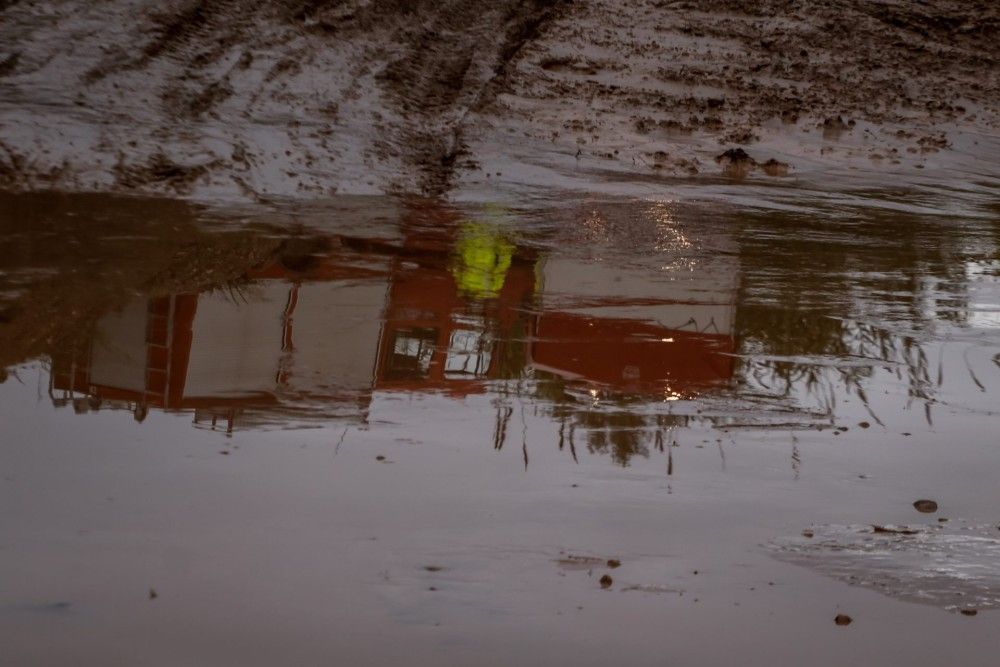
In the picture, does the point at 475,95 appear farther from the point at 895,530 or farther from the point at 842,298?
the point at 895,530

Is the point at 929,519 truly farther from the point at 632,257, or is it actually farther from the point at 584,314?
the point at 632,257

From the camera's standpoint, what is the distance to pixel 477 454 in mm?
4113

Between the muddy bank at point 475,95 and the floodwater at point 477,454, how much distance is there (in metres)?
2.15

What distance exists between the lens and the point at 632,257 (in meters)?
7.44

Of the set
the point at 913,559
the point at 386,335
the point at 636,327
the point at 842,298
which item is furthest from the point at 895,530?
the point at 842,298

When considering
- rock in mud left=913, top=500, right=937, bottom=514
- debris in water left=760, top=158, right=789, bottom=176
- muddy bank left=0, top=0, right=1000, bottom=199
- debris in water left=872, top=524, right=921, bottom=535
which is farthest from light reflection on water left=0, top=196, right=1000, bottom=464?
debris in water left=760, top=158, right=789, bottom=176

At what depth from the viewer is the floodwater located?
295cm

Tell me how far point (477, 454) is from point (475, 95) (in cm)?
818

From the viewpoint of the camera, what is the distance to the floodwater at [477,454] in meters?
2.95

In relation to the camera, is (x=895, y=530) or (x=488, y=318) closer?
(x=895, y=530)

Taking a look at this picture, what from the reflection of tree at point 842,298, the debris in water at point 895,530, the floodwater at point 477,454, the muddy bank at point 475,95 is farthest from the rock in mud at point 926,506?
the muddy bank at point 475,95

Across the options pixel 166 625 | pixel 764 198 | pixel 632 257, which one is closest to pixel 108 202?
pixel 632 257

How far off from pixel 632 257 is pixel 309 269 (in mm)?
2070

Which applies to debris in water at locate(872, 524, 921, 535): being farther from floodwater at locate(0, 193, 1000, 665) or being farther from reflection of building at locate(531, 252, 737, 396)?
reflection of building at locate(531, 252, 737, 396)
